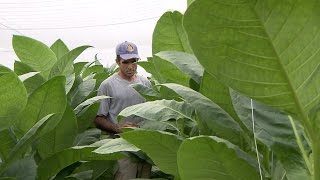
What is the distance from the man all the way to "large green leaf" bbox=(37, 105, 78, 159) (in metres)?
0.60

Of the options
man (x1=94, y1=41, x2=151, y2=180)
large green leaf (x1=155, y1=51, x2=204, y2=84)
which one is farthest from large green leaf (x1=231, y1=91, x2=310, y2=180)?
man (x1=94, y1=41, x2=151, y2=180)

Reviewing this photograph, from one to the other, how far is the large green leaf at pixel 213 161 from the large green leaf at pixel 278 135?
0.20 ft

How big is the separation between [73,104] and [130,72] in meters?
0.86

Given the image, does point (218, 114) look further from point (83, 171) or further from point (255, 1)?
point (83, 171)

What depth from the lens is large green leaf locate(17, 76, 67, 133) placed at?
1314 millimetres

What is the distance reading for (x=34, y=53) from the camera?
1919mm

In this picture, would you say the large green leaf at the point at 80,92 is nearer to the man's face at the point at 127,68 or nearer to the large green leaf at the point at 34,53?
the large green leaf at the point at 34,53

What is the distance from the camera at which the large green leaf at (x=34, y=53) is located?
1.85 meters

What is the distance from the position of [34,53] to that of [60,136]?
47 centimetres

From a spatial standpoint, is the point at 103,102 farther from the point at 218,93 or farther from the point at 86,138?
the point at 218,93

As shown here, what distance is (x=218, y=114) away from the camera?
1.06 m

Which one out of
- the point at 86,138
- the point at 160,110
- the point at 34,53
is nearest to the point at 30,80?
the point at 34,53

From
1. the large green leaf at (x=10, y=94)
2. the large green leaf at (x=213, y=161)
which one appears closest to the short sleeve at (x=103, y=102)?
the large green leaf at (x=10, y=94)

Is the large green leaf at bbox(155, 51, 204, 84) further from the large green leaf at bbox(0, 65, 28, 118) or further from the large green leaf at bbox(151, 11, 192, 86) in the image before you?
the large green leaf at bbox(0, 65, 28, 118)
